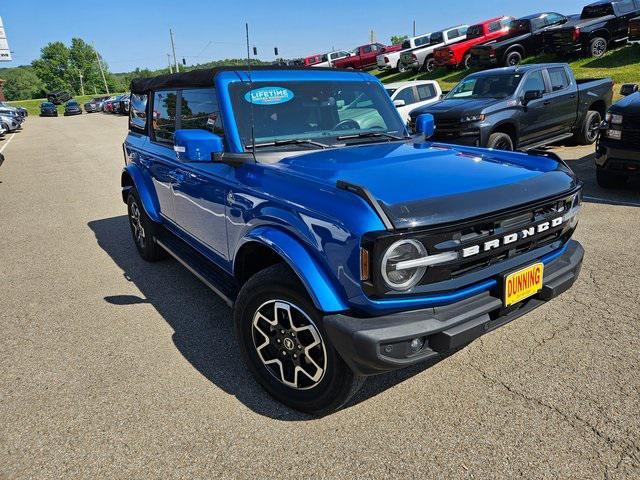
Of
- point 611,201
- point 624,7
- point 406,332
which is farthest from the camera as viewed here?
point 624,7

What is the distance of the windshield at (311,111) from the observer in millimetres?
3225

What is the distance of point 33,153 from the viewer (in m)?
17.2

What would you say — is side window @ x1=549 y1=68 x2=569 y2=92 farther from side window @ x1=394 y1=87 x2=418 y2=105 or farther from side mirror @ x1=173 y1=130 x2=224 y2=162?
side mirror @ x1=173 y1=130 x2=224 y2=162

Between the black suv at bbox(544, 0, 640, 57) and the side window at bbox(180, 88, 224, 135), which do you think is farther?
the black suv at bbox(544, 0, 640, 57)

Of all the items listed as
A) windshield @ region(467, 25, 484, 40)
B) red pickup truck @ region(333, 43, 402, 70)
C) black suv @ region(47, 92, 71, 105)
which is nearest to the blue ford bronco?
windshield @ region(467, 25, 484, 40)

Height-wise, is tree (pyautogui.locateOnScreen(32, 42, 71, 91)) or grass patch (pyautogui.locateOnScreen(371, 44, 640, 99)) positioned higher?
tree (pyautogui.locateOnScreen(32, 42, 71, 91))

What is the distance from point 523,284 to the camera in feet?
8.23

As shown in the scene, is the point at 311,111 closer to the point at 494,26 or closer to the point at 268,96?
the point at 268,96

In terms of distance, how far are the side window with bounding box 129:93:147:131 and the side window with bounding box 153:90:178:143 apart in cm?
43

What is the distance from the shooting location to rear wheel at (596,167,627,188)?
22.6 feet

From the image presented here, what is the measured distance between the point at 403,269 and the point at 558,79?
29.4 ft

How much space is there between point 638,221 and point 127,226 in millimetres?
6800

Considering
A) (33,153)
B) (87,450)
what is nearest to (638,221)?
(87,450)

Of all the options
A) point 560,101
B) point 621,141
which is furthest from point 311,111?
point 560,101
